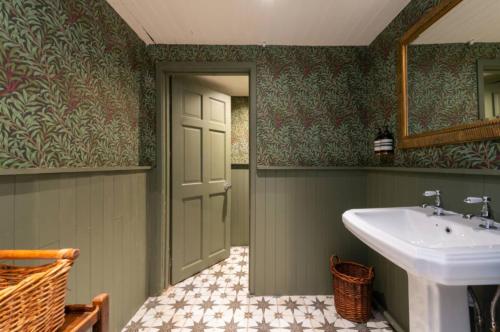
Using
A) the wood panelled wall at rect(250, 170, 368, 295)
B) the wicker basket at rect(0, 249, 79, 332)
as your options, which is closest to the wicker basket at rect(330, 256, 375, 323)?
the wood panelled wall at rect(250, 170, 368, 295)

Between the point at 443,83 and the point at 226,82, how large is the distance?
1.98 meters

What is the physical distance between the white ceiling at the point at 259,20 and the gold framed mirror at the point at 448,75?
36 cm

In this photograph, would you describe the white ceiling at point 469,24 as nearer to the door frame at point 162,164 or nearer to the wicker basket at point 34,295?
the door frame at point 162,164

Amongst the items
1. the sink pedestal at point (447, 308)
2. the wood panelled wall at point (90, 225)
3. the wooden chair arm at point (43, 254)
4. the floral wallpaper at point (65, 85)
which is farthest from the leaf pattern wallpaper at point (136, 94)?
the sink pedestal at point (447, 308)

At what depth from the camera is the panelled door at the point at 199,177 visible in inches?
84.8

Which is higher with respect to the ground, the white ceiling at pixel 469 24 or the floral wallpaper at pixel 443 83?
the white ceiling at pixel 469 24

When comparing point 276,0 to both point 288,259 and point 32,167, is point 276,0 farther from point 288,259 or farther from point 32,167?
point 288,259

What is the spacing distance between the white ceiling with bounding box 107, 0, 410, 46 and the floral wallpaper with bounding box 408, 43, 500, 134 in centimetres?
45

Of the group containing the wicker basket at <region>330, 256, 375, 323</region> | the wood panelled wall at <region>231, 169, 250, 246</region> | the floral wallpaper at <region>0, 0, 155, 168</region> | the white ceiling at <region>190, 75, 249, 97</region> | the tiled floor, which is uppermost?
the white ceiling at <region>190, 75, 249, 97</region>

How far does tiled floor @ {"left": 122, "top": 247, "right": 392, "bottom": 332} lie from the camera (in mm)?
1601

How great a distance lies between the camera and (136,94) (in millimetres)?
1813

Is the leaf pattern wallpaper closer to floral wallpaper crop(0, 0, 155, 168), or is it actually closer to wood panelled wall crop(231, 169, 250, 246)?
floral wallpaper crop(0, 0, 155, 168)

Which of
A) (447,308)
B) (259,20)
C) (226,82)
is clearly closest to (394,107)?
(259,20)

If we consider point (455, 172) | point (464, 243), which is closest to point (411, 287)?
point (464, 243)
